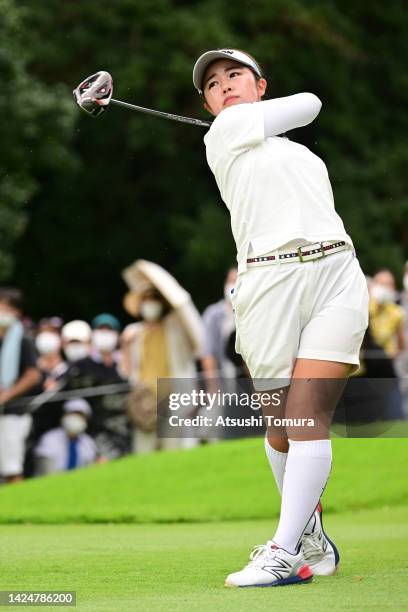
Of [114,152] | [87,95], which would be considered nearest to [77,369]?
[87,95]

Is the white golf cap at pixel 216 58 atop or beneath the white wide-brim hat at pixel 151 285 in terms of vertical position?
beneath

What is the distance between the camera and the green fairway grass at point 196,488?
10.1 metres

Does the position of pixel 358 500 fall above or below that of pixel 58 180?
below

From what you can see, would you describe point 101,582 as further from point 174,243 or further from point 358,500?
point 174,243

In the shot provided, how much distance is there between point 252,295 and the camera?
531 cm

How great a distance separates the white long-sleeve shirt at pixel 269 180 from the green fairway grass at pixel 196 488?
187 inches

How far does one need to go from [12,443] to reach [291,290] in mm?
8096

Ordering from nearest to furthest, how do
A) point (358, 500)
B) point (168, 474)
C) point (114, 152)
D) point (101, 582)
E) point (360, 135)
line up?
point (101, 582)
point (358, 500)
point (168, 474)
point (360, 135)
point (114, 152)

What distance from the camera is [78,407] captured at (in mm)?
13047

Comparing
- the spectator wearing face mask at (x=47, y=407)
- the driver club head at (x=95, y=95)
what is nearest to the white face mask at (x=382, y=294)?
the spectator wearing face mask at (x=47, y=407)

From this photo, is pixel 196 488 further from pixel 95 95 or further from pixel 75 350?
pixel 95 95

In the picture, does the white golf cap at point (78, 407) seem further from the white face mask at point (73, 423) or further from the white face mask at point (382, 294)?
the white face mask at point (382, 294)

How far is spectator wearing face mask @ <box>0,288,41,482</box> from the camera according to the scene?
513 inches

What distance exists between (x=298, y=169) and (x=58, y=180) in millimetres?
28810
